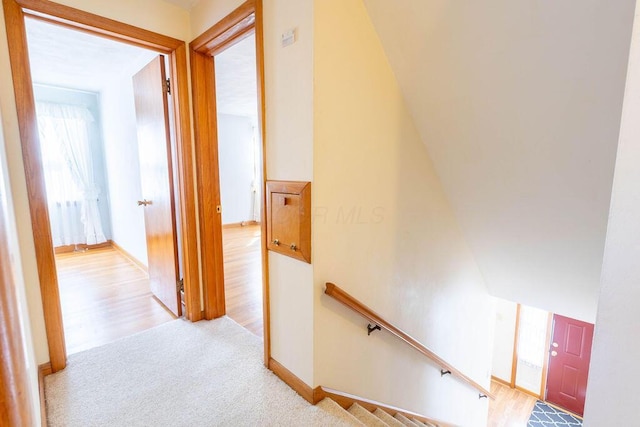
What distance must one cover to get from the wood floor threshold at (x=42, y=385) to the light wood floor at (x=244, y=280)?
1.19 meters

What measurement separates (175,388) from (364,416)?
43.0 inches

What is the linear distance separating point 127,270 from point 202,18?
10.4 feet

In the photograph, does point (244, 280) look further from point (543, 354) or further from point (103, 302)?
point (543, 354)

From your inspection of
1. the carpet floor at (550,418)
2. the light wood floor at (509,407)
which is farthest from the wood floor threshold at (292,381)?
the carpet floor at (550,418)

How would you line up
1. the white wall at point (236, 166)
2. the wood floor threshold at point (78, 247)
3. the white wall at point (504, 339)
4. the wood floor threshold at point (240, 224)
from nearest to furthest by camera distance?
the wood floor threshold at point (78, 247) → the white wall at point (504, 339) → the white wall at point (236, 166) → the wood floor threshold at point (240, 224)

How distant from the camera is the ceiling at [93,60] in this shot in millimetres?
2627

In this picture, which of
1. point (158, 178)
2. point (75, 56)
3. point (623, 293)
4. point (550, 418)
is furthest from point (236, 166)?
point (550, 418)

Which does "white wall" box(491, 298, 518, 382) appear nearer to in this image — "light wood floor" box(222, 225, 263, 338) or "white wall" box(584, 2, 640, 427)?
"light wood floor" box(222, 225, 263, 338)

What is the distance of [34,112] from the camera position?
1.65m

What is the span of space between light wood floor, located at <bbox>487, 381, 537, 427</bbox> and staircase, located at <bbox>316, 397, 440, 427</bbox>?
381 cm

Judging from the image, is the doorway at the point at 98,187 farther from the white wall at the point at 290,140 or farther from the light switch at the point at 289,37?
the light switch at the point at 289,37

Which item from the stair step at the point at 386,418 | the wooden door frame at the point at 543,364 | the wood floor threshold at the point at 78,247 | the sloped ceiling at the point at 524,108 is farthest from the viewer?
the wooden door frame at the point at 543,364

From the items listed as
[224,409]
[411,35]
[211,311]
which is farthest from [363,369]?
[411,35]

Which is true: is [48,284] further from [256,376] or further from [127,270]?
[127,270]
